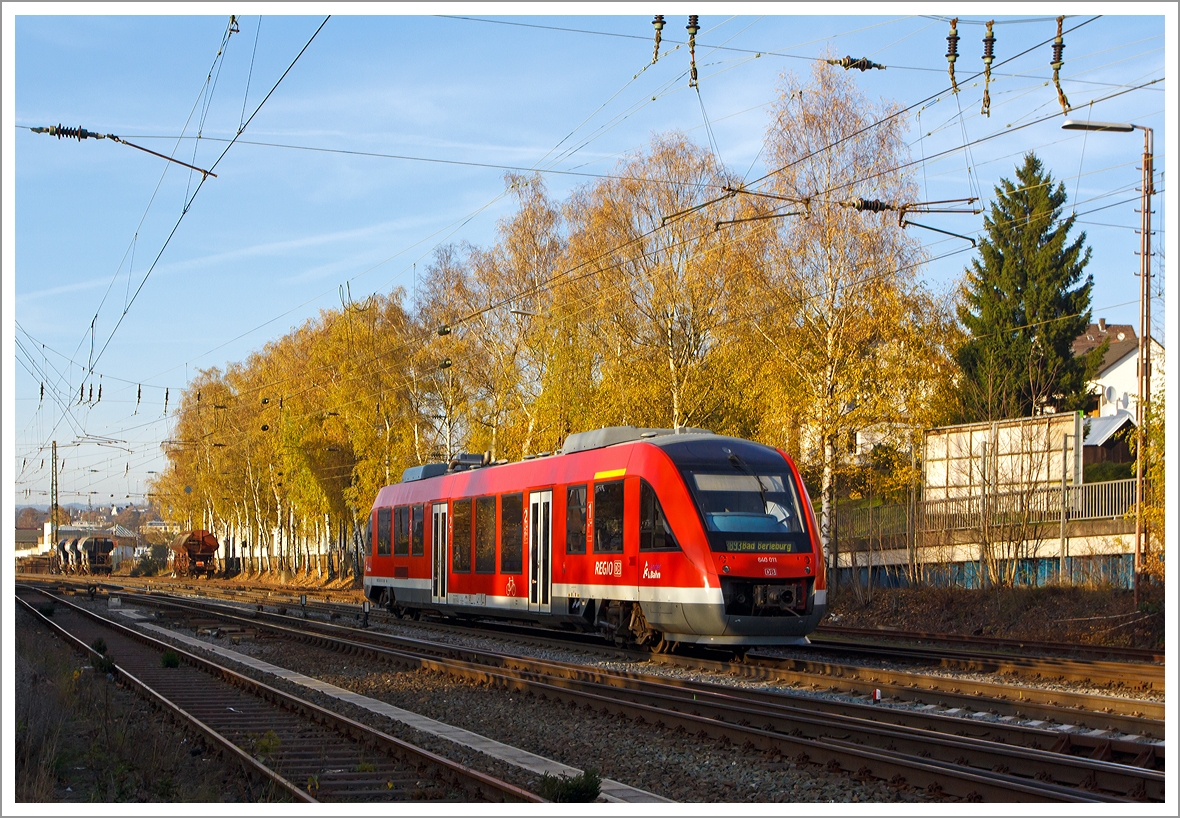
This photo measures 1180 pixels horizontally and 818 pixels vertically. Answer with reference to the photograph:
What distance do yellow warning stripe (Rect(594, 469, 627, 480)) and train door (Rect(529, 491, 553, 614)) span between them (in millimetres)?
1642

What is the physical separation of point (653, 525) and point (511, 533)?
503cm

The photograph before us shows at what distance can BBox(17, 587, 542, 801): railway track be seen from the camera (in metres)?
8.92

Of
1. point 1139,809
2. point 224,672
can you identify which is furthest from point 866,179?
point 1139,809

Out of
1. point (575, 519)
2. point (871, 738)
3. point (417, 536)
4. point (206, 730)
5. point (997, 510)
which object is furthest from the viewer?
point (417, 536)

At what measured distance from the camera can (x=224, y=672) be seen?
662 inches

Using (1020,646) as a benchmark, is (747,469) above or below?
above

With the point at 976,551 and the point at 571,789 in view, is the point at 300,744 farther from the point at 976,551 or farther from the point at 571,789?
the point at 976,551

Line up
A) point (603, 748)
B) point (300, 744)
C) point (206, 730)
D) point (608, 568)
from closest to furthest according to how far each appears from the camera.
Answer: point (603, 748)
point (300, 744)
point (206, 730)
point (608, 568)

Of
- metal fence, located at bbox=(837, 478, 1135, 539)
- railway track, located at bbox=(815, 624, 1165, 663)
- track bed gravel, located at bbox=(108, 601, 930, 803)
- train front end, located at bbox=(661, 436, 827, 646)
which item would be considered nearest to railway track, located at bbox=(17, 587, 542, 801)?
track bed gravel, located at bbox=(108, 601, 930, 803)

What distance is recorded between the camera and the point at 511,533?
70.4ft

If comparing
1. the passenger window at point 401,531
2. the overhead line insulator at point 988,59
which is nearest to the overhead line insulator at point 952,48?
the overhead line insulator at point 988,59

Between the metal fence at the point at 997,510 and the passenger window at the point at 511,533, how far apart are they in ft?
34.1

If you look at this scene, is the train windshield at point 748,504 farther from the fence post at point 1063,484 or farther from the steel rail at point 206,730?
the fence post at point 1063,484

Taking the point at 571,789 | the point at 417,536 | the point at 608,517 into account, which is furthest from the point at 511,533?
the point at 571,789
